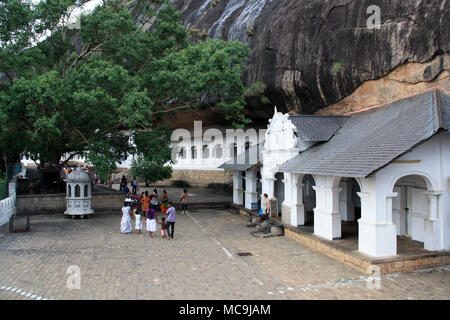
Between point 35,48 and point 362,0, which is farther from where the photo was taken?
point 35,48

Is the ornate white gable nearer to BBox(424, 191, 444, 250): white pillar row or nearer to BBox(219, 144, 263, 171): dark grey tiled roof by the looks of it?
→ BBox(219, 144, 263, 171): dark grey tiled roof

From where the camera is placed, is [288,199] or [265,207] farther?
[265,207]

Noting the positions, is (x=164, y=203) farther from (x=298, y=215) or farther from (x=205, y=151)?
(x=205, y=151)

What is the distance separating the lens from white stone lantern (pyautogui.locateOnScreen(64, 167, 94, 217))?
19006 mm

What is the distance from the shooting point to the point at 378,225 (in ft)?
32.7

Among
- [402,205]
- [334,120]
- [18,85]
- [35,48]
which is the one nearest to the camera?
[402,205]

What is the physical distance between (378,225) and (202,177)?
85.9ft

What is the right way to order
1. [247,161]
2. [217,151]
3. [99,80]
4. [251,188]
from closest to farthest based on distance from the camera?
[99,80], [247,161], [251,188], [217,151]

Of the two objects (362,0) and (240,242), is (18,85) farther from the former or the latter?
(362,0)

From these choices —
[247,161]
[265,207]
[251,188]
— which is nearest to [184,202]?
[251,188]

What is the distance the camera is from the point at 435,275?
30.8ft

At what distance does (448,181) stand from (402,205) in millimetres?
2413

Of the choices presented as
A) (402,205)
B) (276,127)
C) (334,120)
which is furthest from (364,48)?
(402,205)

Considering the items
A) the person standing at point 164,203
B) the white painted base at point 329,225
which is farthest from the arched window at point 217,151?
the white painted base at point 329,225
